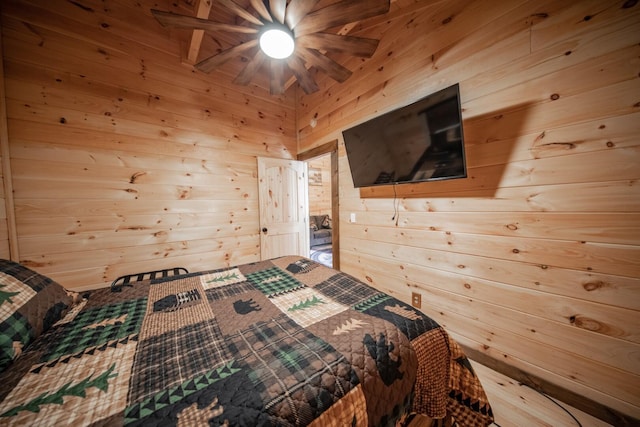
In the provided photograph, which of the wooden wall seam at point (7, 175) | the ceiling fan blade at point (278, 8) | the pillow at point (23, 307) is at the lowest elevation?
the pillow at point (23, 307)

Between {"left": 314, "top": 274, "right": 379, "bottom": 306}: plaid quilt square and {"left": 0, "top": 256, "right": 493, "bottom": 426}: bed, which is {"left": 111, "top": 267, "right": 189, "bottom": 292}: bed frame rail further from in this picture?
{"left": 314, "top": 274, "right": 379, "bottom": 306}: plaid quilt square

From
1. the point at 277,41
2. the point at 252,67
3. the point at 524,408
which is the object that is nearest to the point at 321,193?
the point at 252,67

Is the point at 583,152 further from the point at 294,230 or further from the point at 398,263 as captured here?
the point at 294,230

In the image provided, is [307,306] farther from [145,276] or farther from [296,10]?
[145,276]

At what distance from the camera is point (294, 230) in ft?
10.8

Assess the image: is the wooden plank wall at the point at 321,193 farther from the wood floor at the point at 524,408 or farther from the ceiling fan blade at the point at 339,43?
the wood floor at the point at 524,408

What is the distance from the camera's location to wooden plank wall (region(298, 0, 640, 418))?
40.9 inches

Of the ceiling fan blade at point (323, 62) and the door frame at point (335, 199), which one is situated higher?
the ceiling fan blade at point (323, 62)

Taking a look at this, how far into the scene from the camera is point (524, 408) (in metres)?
1.27

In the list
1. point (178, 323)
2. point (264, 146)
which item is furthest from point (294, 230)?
point (178, 323)

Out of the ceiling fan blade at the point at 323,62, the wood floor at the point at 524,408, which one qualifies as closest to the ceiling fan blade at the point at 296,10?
the ceiling fan blade at the point at 323,62

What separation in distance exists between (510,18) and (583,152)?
97 cm

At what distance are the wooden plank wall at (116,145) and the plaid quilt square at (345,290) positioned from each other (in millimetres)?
1888

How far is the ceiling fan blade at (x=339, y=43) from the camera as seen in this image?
4.63 feet
